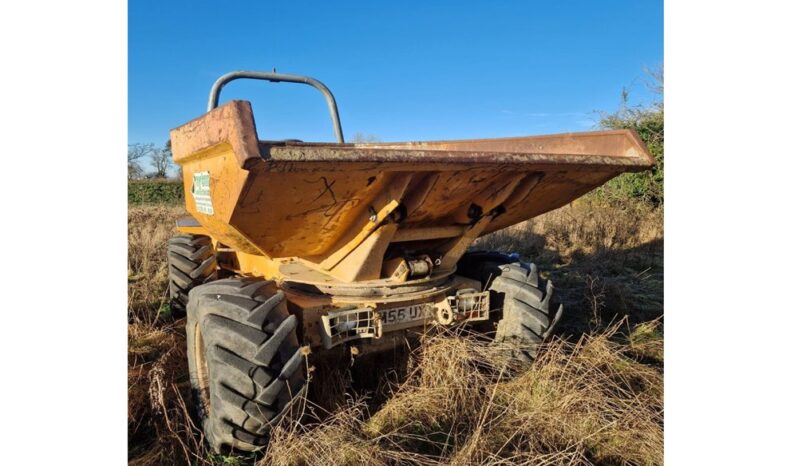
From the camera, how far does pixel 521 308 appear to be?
9.75 ft

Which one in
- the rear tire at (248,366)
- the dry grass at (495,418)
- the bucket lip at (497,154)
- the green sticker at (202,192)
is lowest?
the dry grass at (495,418)

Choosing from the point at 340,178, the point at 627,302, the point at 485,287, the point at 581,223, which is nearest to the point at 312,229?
the point at 340,178

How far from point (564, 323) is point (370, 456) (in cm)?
291

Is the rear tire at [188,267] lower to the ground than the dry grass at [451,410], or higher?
higher

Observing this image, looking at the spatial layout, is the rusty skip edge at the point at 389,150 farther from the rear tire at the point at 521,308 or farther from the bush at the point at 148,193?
the bush at the point at 148,193

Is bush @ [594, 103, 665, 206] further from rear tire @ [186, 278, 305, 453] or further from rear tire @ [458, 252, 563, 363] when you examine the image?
rear tire @ [186, 278, 305, 453]

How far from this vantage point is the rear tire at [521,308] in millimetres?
2951

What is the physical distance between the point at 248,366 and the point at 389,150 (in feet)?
3.56

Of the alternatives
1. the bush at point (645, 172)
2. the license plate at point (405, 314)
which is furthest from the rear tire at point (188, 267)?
the bush at point (645, 172)

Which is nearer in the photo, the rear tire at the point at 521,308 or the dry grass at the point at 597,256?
the rear tire at the point at 521,308

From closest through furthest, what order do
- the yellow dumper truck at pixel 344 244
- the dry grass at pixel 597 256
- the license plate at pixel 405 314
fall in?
the yellow dumper truck at pixel 344 244, the license plate at pixel 405 314, the dry grass at pixel 597 256

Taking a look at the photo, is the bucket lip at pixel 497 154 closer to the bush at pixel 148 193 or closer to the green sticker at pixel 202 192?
the green sticker at pixel 202 192

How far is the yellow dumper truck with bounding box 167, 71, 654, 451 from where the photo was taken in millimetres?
2006

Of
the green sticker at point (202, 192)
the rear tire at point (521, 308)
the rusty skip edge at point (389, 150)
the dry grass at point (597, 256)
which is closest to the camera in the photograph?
the rusty skip edge at point (389, 150)
